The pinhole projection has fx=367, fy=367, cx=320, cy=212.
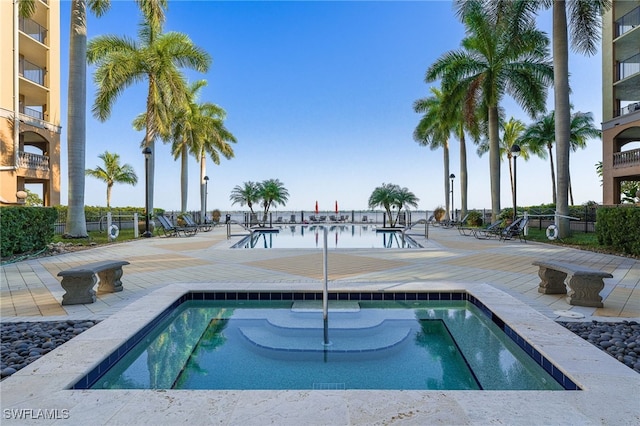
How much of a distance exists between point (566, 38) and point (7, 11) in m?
24.7

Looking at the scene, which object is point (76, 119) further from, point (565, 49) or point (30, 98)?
point (565, 49)

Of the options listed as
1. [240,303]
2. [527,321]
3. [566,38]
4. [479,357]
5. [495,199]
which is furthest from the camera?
[495,199]

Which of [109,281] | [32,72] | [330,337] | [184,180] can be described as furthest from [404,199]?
[32,72]

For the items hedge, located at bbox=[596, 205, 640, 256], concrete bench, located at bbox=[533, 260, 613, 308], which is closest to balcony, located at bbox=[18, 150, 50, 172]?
concrete bench, located at bbox=[533, 260, 613, 308]

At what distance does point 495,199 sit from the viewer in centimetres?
1766

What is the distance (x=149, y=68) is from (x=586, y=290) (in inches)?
763

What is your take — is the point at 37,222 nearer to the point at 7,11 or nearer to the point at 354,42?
the point at 7,11

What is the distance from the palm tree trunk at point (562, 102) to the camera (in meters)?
12.1

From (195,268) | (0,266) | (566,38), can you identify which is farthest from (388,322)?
(566,38)

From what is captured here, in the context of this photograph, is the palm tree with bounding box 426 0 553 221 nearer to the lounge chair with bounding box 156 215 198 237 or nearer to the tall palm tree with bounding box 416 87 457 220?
the tall palm tree with bounding box 416 87 457 220

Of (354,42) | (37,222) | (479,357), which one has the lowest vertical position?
(479,357)

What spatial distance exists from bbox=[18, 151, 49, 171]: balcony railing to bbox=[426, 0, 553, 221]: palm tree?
22194mm

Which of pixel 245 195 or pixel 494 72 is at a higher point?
pixel 494 72

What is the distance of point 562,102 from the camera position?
40.2 ft
